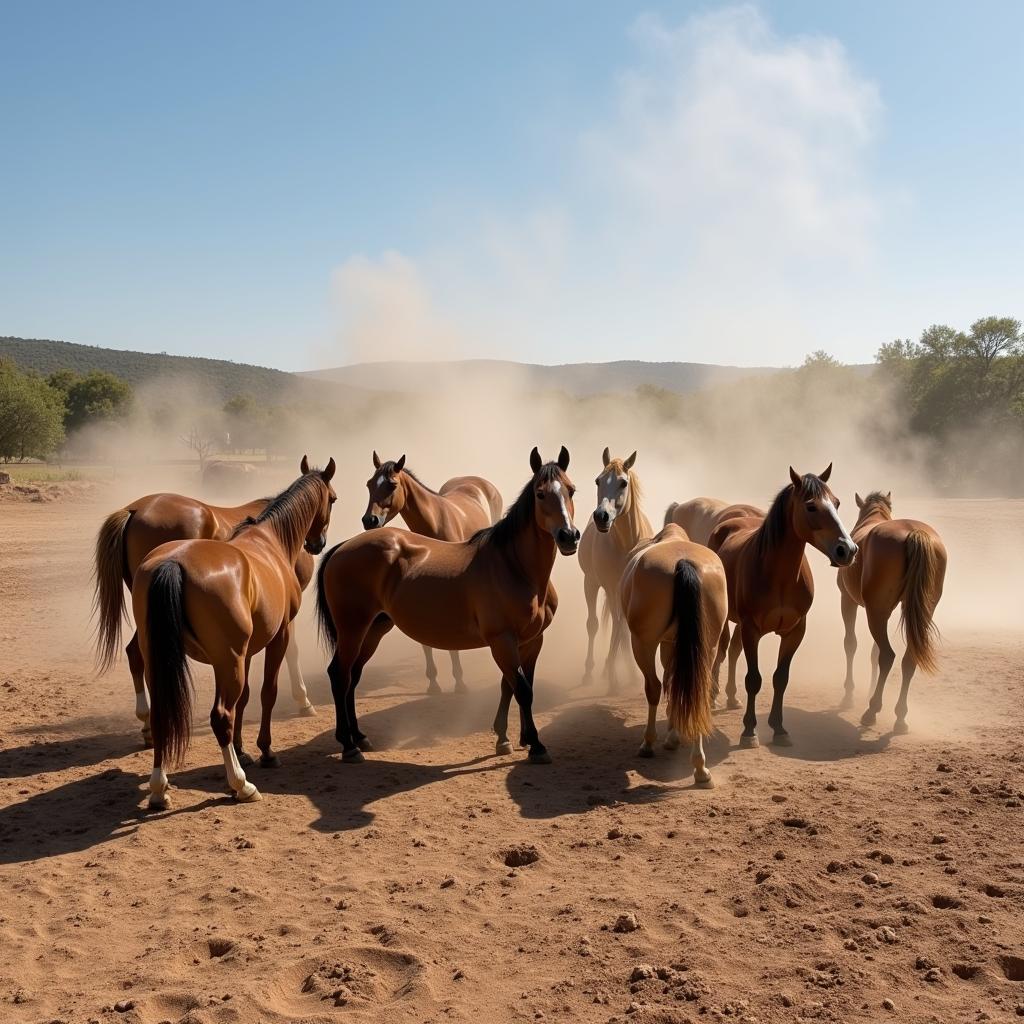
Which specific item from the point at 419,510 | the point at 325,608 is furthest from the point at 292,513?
the point at 419,510

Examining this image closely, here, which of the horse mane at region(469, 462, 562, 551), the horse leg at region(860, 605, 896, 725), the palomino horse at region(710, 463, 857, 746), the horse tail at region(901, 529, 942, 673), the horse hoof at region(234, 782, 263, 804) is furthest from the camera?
the horse leg at region(860, 605, 896, 725)

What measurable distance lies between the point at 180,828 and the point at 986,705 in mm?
6864

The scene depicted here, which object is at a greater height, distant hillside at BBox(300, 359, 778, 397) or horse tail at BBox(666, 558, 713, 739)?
distant hillside at BBox(300, 359, 778, 397)

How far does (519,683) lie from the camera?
617 centimetres

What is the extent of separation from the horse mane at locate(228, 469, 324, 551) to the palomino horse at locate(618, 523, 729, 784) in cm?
275

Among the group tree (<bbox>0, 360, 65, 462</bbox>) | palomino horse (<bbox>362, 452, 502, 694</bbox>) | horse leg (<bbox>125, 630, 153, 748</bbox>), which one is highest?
tree (<bbox>0, 360, 65, 462</bbox>)

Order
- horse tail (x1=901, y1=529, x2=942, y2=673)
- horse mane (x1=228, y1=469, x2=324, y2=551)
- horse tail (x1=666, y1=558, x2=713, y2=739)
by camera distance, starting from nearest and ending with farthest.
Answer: horse tail (x1=666, y1=558, x2=713, y2=739) → horse mane (x1=228, y1=469, x2=324, y2=551) → horse tail (x1=901, y1=529, x2=942, y2=673)

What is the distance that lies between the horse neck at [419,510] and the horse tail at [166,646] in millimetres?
4238

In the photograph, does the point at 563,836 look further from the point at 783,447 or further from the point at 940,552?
the point at 783,447

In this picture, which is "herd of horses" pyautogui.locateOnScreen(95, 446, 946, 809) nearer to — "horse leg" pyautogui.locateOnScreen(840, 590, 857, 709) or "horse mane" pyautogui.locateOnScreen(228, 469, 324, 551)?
"horse mane" pyautogui.locateOnScreen(228, 469, 324, 551)

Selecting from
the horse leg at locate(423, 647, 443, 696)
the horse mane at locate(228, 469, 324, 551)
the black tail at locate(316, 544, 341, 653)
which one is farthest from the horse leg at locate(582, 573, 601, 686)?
the horse mane at locate(228, 469, 324, 551)

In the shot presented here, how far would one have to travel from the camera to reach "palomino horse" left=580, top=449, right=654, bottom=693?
25.7 feet

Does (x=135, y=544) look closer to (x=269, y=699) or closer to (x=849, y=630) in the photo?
(x=269, y=699)

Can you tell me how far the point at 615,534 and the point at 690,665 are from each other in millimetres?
2942
